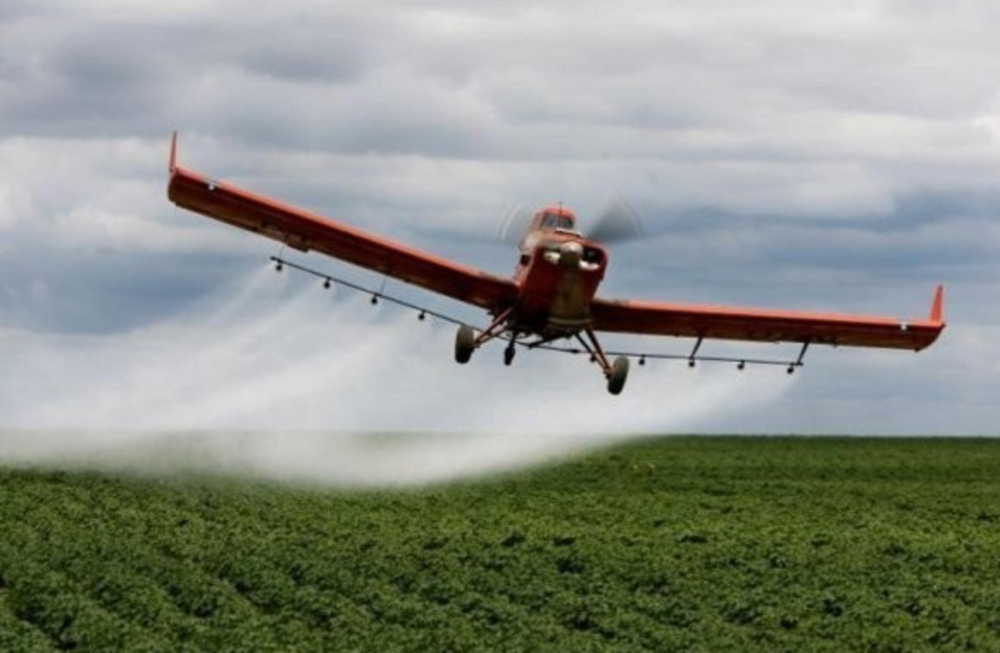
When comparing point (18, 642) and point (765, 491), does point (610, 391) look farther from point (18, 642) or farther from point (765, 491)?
point (18, 642)

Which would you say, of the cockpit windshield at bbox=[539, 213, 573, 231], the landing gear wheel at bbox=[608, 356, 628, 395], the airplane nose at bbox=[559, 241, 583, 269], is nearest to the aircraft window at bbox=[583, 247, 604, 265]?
the airplane nose at bbox=[559, 241, 583, 269]

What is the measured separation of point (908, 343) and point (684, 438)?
137ft

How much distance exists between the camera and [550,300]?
3148 centimetres

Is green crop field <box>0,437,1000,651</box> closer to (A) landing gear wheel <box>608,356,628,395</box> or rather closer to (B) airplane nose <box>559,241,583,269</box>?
(A) landing gear wheel <box>608,356,628,395</box>

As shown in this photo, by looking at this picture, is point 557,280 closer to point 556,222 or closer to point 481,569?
point 556,222

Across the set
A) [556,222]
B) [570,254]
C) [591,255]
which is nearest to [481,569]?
[570,254]

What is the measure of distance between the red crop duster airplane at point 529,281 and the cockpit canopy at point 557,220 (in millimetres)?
17

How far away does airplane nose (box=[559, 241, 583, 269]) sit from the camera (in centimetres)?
3055

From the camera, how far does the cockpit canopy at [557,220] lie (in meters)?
31.5

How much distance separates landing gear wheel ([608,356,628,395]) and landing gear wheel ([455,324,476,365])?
2494mm

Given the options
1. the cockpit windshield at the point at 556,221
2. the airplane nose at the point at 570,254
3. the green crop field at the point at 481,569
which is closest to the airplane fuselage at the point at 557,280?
the airplane nose at the point at 570,254

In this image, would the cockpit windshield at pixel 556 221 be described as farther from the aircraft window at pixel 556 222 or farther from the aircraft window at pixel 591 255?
the aircraft window at pixel 591 255

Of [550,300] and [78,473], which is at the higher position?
[550,300]

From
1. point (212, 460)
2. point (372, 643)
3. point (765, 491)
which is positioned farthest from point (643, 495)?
point (372, 643)
